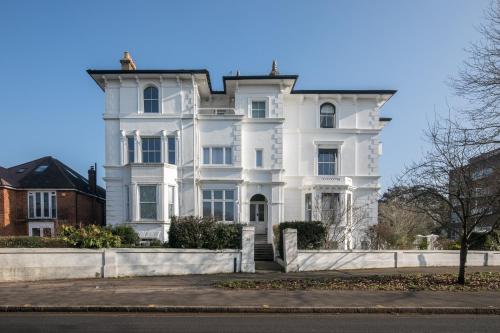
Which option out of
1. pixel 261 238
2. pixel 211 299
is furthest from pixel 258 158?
pixel 211 299

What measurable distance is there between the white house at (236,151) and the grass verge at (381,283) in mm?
7836

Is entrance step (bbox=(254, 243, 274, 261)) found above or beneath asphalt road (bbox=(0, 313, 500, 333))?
beneath

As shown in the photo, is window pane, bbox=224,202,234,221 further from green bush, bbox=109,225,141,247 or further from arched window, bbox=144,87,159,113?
green bush, bbox=109,225,141,247

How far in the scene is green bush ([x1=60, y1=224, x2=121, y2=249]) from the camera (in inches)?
547

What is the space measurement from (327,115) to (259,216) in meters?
7.84

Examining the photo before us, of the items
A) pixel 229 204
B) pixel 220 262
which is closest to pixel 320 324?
pixel 220 262

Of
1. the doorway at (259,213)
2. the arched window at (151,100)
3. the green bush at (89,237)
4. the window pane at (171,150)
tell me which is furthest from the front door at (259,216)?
the green bush at (89,237)

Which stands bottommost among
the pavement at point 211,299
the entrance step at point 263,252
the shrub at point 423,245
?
the entrance step at point 263,252

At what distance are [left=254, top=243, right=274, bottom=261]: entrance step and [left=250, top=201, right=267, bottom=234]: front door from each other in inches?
99.2

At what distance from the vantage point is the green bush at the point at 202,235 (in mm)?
14609

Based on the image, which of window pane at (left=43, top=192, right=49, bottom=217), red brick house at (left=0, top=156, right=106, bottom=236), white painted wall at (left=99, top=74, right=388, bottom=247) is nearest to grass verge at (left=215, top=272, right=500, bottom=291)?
white painted wall at (left=99, top=74, right=388, bottom=247)

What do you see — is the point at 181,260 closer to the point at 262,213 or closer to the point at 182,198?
the point at 182,198

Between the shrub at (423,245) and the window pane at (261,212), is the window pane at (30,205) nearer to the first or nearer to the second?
the window pane at (261,212)

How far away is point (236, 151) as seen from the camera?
22.4 m
